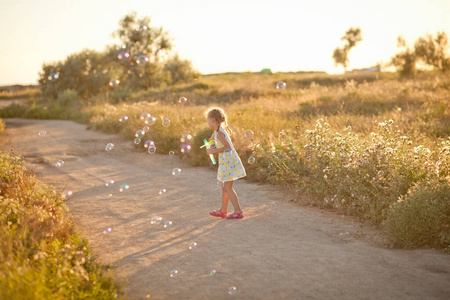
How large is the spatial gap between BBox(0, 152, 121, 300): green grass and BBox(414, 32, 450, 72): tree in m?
41.6

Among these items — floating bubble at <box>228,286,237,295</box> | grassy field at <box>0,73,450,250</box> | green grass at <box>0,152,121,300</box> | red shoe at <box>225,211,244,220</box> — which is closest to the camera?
green grass at <box>0,152,121,300</box>

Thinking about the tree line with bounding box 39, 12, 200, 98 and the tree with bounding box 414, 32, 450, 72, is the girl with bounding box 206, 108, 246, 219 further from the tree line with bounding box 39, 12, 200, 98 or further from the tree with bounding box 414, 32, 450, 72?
the tree with bounding box 414, 32, 450, 72

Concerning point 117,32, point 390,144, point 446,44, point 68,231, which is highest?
point 117,32

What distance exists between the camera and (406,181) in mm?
6383

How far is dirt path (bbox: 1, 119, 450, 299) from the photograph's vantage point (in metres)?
4.14

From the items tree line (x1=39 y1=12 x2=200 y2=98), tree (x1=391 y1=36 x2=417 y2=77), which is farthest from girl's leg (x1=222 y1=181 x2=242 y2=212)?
tree (x1=391 y1=36 x2=417 y2=77)

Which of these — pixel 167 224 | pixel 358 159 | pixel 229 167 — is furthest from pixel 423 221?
pixel 167 224

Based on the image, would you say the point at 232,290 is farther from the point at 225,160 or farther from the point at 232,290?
the point at 225,160

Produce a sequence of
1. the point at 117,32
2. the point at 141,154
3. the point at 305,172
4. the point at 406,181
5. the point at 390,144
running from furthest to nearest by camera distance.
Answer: the point at 117,32 < the point at 141,154 < the point at 305,172 < the point at 390,144 < the point at 406,181

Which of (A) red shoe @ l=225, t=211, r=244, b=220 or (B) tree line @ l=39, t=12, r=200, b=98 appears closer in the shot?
(A) red shoe @ l=225, t=211, r=244, b=220

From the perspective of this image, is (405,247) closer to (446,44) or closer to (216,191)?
(216,191)

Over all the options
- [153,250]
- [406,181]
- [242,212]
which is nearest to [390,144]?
[406,181]

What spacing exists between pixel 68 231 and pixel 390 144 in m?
5.59

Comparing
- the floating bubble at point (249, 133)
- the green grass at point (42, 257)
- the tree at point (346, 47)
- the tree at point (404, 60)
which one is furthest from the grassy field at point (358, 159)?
the tree at point (346, 47)
